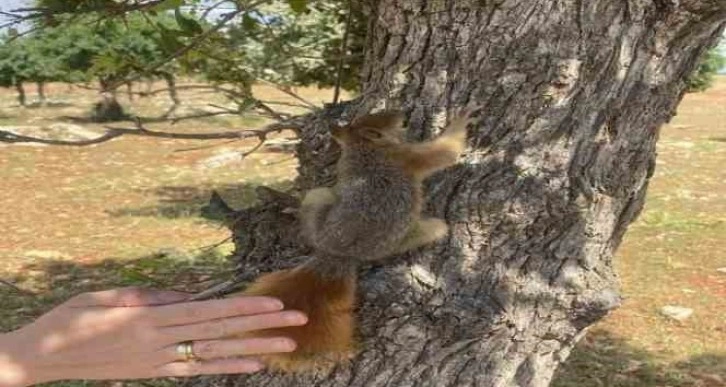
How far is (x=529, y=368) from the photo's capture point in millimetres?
2322

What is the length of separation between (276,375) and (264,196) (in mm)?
522

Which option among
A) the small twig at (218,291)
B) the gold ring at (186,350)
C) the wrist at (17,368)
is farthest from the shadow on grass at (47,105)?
the gold ring at (186,350)

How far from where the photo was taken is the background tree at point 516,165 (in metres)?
2.06

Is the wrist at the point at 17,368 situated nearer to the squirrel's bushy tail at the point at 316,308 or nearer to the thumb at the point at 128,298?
the thumb at the point at 128,298

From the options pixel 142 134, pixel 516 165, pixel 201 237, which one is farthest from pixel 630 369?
pixel 201 237

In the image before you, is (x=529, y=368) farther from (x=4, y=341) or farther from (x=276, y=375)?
(x=4, y=341)

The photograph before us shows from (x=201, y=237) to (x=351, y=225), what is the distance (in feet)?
22.8

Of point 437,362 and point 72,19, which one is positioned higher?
point 72,19

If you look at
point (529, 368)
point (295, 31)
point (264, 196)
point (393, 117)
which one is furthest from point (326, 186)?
point (295, 31)

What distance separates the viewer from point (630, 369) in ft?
18.4

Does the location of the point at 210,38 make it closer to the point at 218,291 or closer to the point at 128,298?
the point at 218,291

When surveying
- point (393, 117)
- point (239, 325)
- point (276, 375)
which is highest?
point (393, 117)

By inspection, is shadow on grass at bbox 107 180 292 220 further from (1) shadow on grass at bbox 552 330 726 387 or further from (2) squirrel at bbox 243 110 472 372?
(2) squirrel at bbox 243 110 472 372

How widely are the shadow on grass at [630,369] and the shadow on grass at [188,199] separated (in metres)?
4.55
